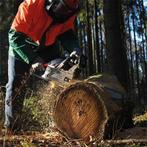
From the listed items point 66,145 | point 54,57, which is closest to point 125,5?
point 54,57

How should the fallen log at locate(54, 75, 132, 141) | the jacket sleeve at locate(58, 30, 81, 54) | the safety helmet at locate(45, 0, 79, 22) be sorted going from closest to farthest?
1. the fallen log at locate(54, 75, 132, 141)
2. the safety helmet at locate(45, 0, 79, 22)
3. the jacket sleeve at locate(58, 30, 81, 54)

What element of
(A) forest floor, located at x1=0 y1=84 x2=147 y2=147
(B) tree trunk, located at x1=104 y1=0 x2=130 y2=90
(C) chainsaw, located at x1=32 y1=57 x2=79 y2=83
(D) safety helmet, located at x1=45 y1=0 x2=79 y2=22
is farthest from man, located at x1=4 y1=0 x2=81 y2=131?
(B) tree trunk, located at x1=104 y1=0 x2=130 y2=90

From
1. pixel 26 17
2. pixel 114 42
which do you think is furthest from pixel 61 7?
pixel 114 42

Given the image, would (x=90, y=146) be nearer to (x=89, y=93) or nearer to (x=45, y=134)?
(x=89, y=93)

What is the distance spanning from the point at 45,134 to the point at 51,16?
152 cm

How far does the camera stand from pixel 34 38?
5457 millimetres

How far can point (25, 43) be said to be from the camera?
17.6 feet

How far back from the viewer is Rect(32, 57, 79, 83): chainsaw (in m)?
5.01

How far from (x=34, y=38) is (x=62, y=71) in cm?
73

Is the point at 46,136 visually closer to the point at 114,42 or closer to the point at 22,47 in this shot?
the point at 22,47

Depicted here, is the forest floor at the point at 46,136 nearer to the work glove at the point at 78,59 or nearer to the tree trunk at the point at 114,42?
the work glove at the point at 78,59

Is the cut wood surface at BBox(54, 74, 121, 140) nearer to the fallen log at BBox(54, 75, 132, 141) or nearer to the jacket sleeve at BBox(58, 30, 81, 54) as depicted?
the fallen log at BBox(54, 75, 132, 141)

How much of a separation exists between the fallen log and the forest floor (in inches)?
5.5

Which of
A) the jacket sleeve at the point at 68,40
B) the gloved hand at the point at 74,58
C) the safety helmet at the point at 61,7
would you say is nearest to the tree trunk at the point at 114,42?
the jacket sleeve at the point at 68,40
